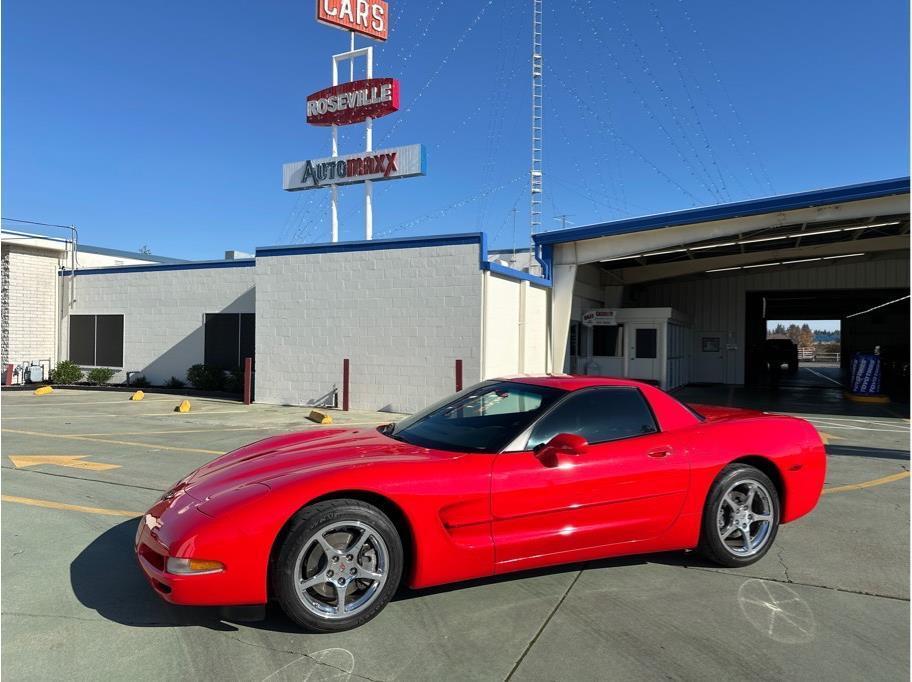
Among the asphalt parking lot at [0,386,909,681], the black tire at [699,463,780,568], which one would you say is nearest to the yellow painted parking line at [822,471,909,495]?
the asphalt parking lot at [0,386,909,681]

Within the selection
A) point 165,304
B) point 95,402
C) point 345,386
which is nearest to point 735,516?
point 345,386

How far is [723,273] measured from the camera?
78.7 feet

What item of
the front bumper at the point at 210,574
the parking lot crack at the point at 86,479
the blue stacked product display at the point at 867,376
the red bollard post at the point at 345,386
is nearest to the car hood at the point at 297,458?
the front bumper at the point at 210,574

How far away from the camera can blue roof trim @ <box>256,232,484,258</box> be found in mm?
13406

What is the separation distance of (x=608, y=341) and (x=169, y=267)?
14194 mm

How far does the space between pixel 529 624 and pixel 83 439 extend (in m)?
8.70

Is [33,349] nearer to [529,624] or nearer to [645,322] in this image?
[645,322]

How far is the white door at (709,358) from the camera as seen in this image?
24.7m

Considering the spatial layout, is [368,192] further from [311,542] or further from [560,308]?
[311,542]

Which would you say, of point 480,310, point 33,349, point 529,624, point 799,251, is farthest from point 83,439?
point 799,251

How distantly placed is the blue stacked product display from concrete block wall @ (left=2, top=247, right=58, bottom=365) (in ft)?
85.3

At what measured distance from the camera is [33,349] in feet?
70.6

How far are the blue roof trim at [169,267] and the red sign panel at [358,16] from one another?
8.18 metres

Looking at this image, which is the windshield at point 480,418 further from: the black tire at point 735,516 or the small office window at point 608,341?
the small office window at point 608,341
